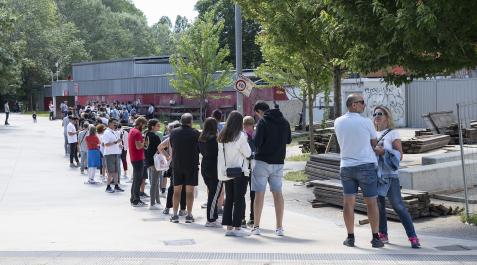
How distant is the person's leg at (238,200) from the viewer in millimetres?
9656

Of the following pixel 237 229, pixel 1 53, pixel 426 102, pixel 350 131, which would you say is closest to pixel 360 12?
pixel 350 131

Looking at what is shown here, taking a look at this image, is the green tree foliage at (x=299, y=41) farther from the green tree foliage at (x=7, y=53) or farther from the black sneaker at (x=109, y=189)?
the green tree foliage at (x=7, y=53)

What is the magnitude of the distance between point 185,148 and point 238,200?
1.47m

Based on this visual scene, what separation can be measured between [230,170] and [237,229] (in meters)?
0.85

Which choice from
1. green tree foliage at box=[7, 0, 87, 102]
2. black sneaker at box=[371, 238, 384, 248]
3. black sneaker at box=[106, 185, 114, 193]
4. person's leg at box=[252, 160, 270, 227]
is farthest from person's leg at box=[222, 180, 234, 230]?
green tree foliage at box=[7, 0, 87, 102]

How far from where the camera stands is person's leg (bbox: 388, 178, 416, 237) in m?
8.49

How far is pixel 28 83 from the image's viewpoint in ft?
253

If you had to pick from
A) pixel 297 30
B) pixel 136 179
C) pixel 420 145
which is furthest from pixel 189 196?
pixel 420 145

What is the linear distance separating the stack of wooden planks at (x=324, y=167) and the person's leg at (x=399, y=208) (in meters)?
5.48

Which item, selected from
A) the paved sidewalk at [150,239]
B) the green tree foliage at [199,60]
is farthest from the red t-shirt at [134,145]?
the green tree foliage at [199,60]

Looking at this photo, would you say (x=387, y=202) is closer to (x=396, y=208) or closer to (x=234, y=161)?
(x=396, y=208)

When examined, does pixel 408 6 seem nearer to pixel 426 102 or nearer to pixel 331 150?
pixel 331 150

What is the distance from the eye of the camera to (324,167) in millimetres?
14734

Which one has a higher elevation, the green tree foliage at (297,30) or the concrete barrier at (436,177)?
the green tree foliage at (297,30)
